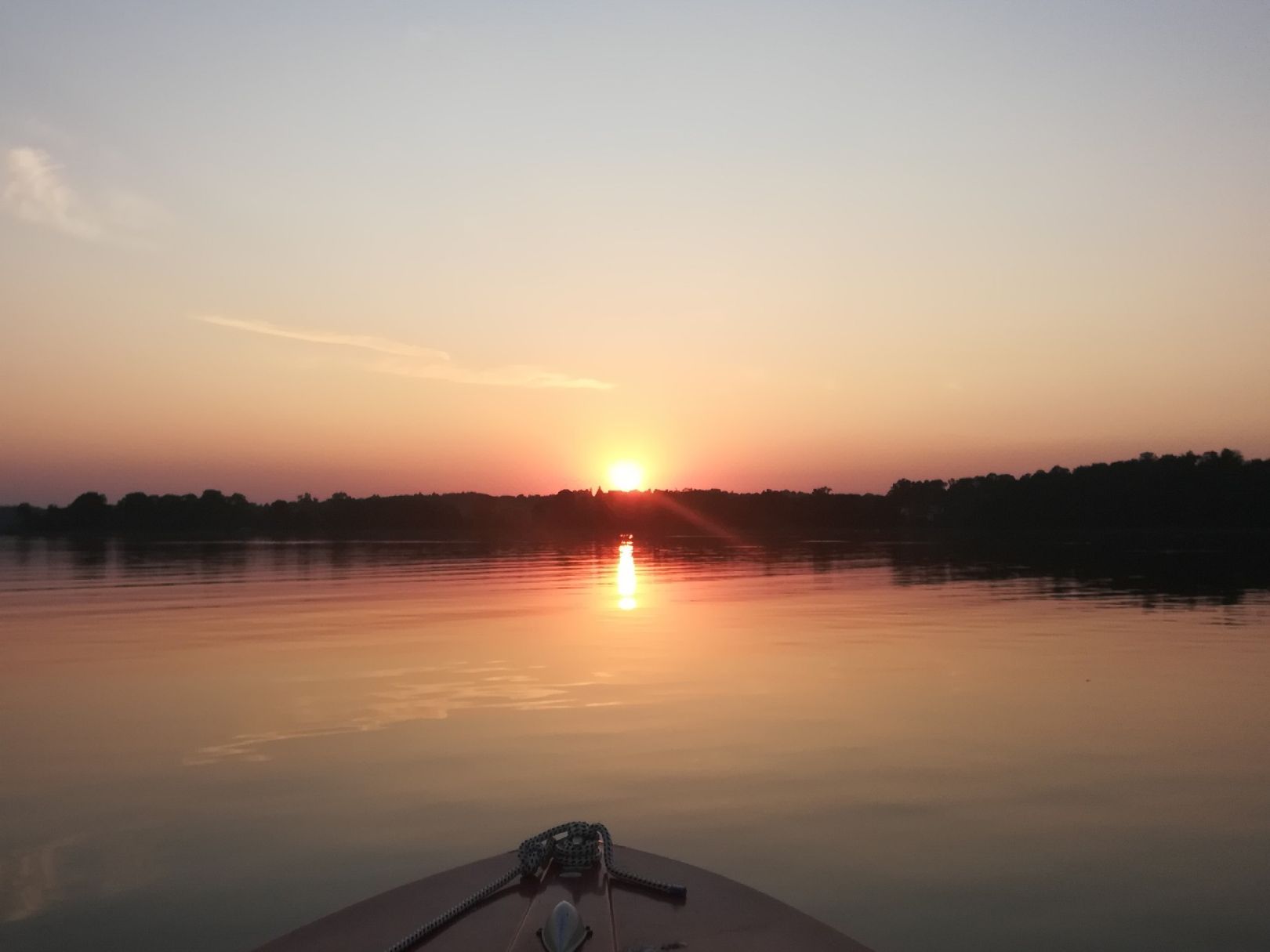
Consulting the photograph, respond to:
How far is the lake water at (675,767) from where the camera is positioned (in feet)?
26.7

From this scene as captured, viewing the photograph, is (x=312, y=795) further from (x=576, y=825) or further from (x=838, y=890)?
(x=838, y=890)

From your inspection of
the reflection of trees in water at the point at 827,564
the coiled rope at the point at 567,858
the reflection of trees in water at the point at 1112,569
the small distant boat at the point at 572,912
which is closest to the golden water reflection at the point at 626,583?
the reflection of trees in water at the point at 827,564

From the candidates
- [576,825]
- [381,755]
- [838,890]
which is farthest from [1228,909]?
[381,755]

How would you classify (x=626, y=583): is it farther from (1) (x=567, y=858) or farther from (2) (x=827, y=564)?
(1) (x=567, y=858)

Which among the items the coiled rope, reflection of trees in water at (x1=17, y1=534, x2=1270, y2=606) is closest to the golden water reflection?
reflection of trees in water at (x1=17, y1=534, x2=1270, y2=606)

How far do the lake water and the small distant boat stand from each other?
114cm

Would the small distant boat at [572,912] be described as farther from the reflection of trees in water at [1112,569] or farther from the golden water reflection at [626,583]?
the reflection of trees in water at [1112,569]

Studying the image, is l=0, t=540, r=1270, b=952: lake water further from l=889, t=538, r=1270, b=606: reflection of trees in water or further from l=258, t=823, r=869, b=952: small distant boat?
l=889, t=538, r=1270, b=606: reflection of trees in water

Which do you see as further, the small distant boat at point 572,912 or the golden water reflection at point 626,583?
the golden water reflection at point 626,583

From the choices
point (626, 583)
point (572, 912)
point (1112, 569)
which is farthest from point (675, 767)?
point (1112, 569)

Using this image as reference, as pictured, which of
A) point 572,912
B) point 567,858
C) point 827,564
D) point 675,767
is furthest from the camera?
point 827,564

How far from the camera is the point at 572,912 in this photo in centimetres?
609

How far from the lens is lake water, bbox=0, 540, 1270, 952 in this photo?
8133 millimetres

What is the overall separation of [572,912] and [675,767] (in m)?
6.26
